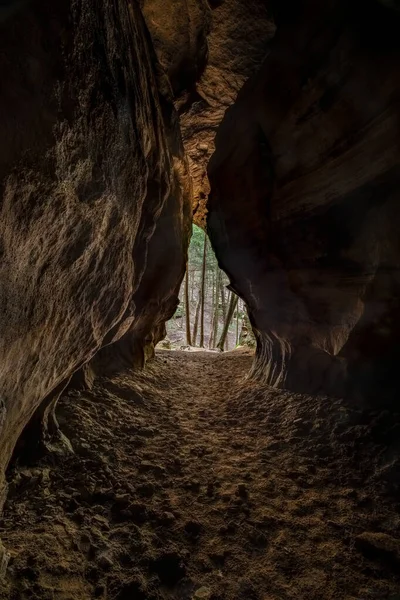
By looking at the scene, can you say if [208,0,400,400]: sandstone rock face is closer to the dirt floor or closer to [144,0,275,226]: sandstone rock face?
[144,0,275,226]: sandstone rock face

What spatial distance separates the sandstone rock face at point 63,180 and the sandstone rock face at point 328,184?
1923 mm

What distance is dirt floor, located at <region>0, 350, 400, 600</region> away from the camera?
1.81 metres

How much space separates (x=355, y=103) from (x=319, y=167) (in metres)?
0.75

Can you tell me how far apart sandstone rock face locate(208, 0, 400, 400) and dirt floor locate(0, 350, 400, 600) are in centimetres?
89

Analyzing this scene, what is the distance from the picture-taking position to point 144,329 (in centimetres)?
727

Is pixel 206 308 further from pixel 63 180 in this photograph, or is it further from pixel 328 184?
pixel 63 180

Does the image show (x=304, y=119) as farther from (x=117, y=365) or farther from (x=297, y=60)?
(x=117, y=365)

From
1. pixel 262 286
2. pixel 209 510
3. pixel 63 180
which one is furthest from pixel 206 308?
pixel 63 180

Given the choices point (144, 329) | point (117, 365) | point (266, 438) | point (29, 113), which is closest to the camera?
point (29, 113)

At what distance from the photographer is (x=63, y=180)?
191 centimetres

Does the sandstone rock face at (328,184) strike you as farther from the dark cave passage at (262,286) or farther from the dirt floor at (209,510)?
the dirt floor at (209,510)

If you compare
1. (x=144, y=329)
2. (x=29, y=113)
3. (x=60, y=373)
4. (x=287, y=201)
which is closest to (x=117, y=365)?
(x=144, y=329)

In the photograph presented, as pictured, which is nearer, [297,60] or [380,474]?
[380,474]

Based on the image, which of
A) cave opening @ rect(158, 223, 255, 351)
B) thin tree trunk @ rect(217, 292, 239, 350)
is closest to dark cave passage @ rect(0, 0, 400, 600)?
thin tree trunk @ rect(217, 292, 239, 350)
